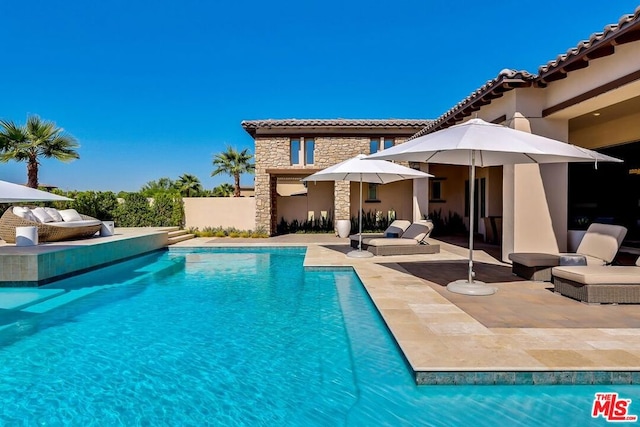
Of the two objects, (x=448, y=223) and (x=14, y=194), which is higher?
(x=14, y=194)

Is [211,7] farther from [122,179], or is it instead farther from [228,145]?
[122,179]

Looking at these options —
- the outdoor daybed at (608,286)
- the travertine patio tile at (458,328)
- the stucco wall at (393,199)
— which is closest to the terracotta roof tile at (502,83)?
the outdoor daybed at (608,286)

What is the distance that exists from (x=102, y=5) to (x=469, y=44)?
67.8 feet

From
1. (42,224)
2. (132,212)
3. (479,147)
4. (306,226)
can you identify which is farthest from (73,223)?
(479,147)

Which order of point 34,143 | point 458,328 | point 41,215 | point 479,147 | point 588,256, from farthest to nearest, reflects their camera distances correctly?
1. point 34,143
2. point 41,215
3. point 588,256
4. point 479,147
5. point 458,328

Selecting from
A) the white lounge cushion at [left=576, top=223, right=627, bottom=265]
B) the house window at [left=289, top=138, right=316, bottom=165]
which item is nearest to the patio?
the white lounge cushion at [left=576, top=223, right=627, bottom=265]

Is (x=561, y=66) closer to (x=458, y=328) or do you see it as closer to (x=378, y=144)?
(x=458, y=328)

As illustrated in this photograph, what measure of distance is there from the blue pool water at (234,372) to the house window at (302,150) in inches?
521

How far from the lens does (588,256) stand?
7574mm

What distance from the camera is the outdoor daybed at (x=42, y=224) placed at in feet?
40.9

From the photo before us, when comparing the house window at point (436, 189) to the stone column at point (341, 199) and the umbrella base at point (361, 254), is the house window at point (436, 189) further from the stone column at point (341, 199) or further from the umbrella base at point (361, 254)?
the umbrella base at point (361, 254)

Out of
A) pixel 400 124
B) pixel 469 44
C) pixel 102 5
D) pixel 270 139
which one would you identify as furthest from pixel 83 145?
pixel 469 44

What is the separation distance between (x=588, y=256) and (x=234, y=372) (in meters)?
7.28

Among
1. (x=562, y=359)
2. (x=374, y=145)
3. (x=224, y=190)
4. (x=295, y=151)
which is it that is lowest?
(x=562, y=359)
